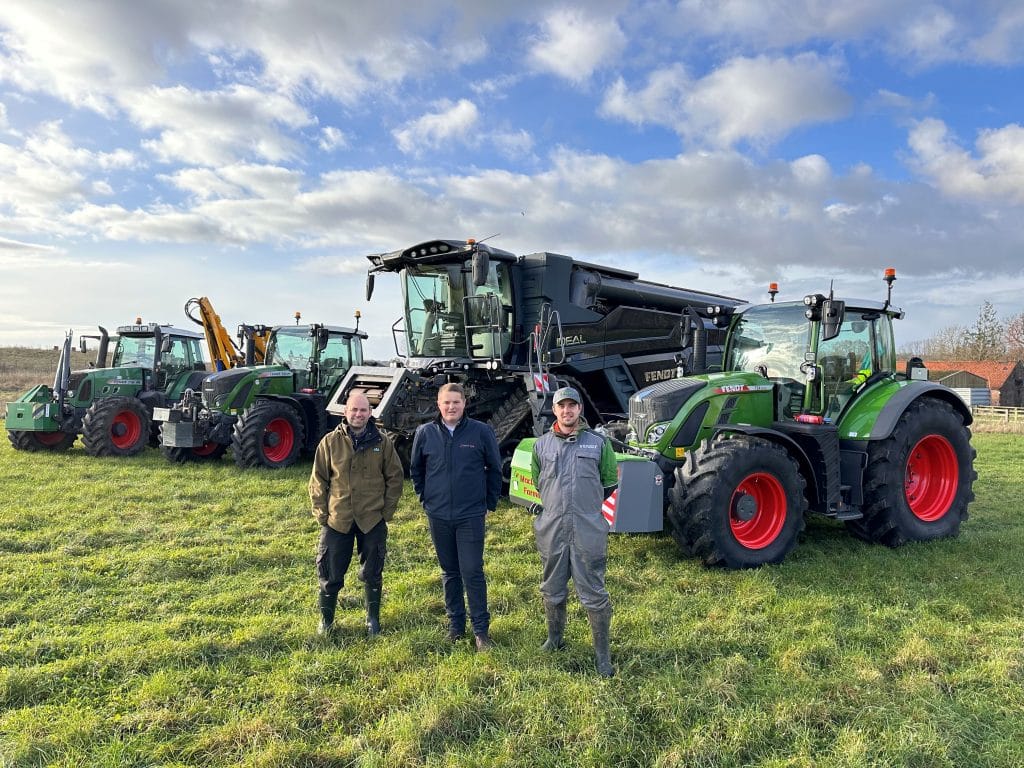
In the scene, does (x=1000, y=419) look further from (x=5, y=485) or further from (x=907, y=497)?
(x=5, y=485)

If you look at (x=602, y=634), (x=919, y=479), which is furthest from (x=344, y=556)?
(x=919, y=479)

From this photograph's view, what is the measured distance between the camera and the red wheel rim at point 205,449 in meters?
11.4

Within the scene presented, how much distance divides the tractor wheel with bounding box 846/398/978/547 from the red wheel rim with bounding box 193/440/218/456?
957 centimetres

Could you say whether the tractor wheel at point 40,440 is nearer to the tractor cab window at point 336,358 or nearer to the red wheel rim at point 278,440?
the red wheel rim at point 278,440

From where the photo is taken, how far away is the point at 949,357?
48594 mm

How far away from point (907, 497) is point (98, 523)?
26.4 feet

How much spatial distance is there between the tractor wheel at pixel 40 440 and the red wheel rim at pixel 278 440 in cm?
440

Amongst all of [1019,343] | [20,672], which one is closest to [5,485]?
[20,672]

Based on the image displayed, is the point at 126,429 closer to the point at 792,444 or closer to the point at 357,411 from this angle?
the point at 357,411

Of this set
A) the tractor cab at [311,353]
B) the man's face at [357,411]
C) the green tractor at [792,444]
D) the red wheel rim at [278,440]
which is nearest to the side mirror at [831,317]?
the green tractor at [792,444]

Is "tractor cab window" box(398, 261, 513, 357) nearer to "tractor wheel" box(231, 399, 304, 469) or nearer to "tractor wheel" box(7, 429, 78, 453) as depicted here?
"tractor wheel" box(231, 399, 304, 469)

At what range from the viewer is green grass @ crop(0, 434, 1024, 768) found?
3021mm

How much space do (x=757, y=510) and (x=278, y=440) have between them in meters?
7.77

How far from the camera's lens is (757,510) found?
221 inches
